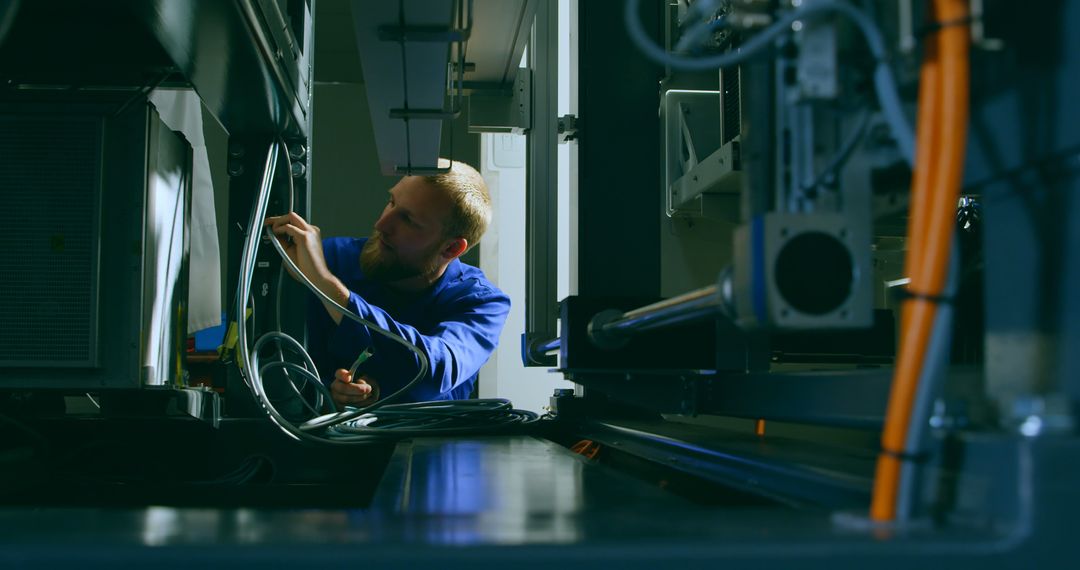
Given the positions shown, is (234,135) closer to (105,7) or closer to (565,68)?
(105,7)

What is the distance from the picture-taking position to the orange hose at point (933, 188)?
0.41 meters

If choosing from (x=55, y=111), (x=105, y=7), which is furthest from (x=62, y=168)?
(x=105, y=7)

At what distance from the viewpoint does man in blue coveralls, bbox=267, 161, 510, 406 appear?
2.15 m

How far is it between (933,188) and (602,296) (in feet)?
2.97

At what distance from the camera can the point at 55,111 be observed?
3.55 feet

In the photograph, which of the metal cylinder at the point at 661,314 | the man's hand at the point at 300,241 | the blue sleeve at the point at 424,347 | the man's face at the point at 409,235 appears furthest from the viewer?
the man's face at the point at 409,235

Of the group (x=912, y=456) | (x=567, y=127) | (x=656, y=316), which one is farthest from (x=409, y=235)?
(x=912, y=456)

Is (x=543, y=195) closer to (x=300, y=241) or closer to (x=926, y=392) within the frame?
(x=300, y=241)

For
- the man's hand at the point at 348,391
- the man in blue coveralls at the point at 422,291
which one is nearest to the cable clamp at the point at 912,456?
the man's hand at the point at 348,391

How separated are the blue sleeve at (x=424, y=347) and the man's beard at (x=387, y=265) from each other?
0.19m

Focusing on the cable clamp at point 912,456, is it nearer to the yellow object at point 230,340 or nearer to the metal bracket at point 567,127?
the yellow object at point 230,340

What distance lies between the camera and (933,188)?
0.42 meters

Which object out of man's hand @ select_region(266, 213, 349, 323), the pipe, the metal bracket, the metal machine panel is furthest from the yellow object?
the metal bracket

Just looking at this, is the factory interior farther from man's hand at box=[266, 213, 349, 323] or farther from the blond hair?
the blond hair
